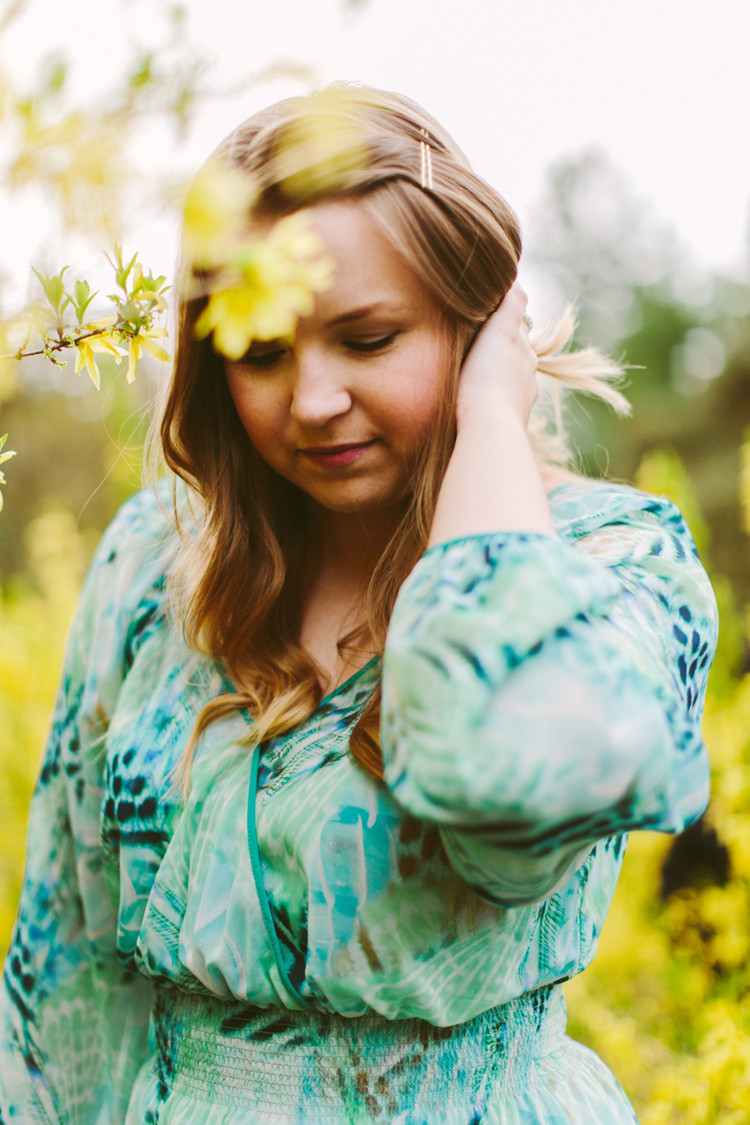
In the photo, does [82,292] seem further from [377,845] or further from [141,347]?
[377,845]

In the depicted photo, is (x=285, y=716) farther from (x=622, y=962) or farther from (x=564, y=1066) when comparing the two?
(x=622, y=962)

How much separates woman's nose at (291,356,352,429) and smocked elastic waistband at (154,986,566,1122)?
76 cm

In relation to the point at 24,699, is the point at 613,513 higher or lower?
higher

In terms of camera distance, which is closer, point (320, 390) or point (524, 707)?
point (524, 707)

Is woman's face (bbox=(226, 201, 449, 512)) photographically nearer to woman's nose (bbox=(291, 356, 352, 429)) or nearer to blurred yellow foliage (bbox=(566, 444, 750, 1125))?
woman's nose (bbox=(291, 356, 352, 429))

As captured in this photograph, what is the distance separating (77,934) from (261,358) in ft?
3.32

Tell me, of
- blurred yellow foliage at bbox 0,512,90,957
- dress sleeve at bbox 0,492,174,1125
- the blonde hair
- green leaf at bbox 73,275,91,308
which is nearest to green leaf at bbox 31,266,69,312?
green leaf at bbox 73,275,91,308

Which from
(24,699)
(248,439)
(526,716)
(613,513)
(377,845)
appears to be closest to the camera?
(526,716)

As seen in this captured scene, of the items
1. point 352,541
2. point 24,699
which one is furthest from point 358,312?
point 24,699

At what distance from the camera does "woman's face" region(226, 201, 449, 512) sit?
1.02 m

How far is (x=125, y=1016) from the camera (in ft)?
4.60

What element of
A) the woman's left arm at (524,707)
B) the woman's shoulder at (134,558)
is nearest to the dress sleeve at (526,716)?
the woman's left arm at (524,707)

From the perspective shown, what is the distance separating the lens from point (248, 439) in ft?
4.54

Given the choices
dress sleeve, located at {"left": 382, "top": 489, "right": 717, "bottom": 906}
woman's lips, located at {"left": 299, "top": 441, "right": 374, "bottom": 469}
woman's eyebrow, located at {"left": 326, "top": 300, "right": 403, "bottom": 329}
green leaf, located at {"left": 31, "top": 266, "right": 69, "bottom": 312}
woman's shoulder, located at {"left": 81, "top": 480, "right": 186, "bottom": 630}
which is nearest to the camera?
green leaf, located at {"left": 31, "top": 266, "right": 69, "bottom": 312}
